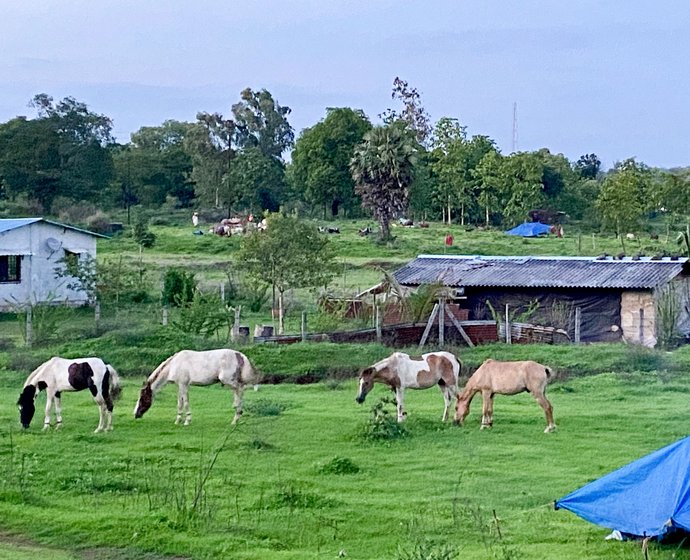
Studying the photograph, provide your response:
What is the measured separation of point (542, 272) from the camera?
3103 cm

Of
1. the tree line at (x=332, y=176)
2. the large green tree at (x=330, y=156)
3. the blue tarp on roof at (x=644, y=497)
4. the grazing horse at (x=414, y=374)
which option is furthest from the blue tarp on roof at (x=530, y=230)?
the blue tarp on roof at (x=644, y=497)

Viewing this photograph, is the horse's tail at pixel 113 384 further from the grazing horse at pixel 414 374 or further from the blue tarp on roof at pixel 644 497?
the blue tarp on roof at pixel 644 497

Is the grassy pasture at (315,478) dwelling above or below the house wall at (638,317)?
below

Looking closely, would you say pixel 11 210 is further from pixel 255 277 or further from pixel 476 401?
pixel 476 401

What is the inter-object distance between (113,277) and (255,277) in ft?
15.8

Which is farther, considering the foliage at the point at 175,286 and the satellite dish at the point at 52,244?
the satellite dish at the point at 52,244

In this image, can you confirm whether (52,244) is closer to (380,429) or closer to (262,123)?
(380,429)

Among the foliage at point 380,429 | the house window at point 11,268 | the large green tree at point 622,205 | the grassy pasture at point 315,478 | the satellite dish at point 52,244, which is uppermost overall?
the large green tree at point 622,205

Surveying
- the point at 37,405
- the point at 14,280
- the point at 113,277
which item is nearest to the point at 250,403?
the point at 37,405

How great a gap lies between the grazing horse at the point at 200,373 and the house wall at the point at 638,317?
14.6 meters

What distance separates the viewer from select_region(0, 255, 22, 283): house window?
34.6 meters

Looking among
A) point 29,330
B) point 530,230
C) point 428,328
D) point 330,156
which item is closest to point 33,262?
point 29,330

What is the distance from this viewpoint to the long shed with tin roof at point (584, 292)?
95.2ft

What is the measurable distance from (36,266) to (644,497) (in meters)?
27.8
